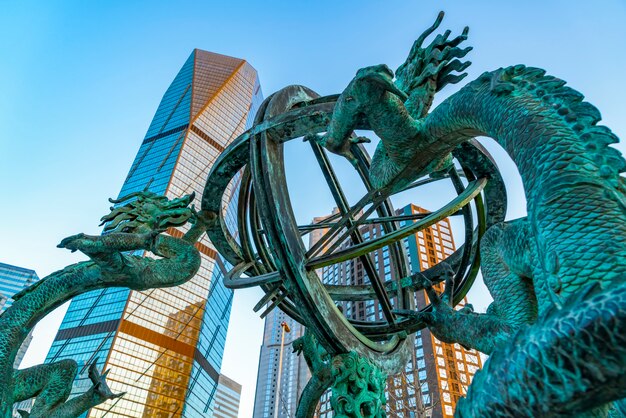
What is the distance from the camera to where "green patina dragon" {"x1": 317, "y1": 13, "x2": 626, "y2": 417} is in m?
1.21

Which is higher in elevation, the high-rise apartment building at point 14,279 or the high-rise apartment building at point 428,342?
the high-rise apartment building at point 14,279

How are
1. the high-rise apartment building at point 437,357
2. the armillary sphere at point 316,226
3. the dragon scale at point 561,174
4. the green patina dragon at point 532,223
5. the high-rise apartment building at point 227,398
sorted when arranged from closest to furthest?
1. the green patina dragon at point 532,223
2. the dragon scale at point 561,174
3. the armillary sphere at point 316,226
4. the high-rise apartment building at point 437,357
5. the high-rise apartment building at point 227,398

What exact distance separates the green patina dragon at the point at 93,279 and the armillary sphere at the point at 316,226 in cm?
71

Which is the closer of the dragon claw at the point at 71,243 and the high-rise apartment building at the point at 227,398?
the dragon claw at the point at 71,243

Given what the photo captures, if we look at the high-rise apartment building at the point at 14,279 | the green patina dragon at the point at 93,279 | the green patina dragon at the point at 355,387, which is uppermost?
the high-rise apartment building at the point at 14,279

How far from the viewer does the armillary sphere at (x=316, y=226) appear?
486 cm

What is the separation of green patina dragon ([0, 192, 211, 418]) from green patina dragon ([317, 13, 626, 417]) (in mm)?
3713

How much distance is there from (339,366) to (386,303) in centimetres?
156

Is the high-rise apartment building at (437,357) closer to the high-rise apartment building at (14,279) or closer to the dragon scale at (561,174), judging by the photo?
the dragon scale at (561,174)

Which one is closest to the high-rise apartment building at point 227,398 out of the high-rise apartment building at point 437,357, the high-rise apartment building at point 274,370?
the high-rise apartment building at point 274,370

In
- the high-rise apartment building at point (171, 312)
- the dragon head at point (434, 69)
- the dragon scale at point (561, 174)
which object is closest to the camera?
the dragon scale at point (561, 174)

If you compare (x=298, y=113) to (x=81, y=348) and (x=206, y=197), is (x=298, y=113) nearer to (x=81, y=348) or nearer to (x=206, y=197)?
(x=206, y=197)

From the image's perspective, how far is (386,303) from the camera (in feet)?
20.2

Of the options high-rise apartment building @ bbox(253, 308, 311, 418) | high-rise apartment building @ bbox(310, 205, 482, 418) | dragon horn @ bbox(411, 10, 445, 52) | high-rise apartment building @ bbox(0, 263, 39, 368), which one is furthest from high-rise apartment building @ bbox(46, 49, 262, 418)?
high-rise apartment building @ bbox(0, 263, 39, 368)
